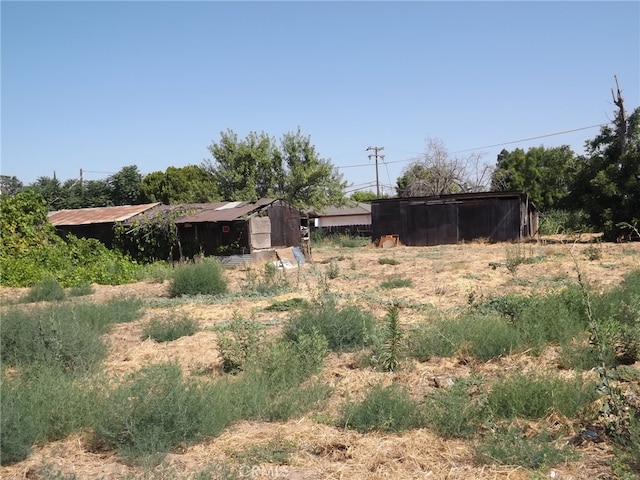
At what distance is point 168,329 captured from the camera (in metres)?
9.16

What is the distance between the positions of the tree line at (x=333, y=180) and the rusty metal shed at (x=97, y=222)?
282cm

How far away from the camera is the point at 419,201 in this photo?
34.1 meters

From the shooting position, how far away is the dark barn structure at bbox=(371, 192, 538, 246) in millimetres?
32250

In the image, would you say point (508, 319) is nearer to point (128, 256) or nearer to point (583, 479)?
point (583, 479)

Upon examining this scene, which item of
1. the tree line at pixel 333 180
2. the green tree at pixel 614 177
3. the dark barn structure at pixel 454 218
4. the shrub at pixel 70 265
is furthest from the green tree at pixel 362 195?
the shrub at pixel 70 265

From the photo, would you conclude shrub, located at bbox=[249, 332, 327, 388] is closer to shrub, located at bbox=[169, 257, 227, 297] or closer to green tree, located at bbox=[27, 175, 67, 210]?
shrub, located at bbox=[169, 257, 227, 297]

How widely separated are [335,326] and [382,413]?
117 inches

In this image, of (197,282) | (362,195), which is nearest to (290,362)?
(197,282)

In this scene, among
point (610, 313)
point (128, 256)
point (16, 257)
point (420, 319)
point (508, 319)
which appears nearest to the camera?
point (610, 313)

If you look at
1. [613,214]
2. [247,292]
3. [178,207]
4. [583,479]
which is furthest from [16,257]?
[613,214]

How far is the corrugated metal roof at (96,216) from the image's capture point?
2398 cm

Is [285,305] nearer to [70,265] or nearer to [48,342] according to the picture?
[48,342]

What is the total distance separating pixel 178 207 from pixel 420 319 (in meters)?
16.3

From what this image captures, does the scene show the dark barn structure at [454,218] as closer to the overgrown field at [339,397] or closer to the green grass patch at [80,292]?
the green grass patch at [80,292]
